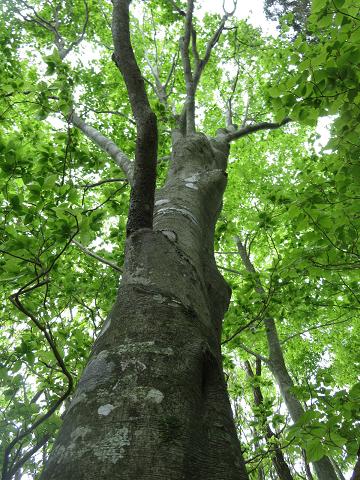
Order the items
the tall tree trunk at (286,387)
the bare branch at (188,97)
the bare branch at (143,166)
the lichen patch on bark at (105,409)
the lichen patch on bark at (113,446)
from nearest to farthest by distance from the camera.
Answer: the lichen patch on bark at (113,446) < the lichen patch on bark at (105,409) < the bare branch at (143,166) < the bare branch at (188,97) < the tall tree trunk at (286,387)

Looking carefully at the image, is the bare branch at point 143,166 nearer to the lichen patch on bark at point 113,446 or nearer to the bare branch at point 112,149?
the lichen patch on bark at point 113,446

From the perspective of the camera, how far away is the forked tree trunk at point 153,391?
865 mm

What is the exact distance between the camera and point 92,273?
5.24m

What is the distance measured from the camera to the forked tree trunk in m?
0.87

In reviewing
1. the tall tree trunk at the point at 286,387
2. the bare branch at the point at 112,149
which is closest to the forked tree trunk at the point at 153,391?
the bare branch at the point at 112,149

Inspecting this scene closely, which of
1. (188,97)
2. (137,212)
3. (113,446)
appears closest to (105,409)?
(113,446)

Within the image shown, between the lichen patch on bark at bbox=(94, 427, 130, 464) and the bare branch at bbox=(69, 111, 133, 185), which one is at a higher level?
the bare branch at bbox=(69, 111, 133, 185)

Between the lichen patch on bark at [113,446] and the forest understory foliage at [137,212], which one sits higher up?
the forest understory foliage at [137,212]

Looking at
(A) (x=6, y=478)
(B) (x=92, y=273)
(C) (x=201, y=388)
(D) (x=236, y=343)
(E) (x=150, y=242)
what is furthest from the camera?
(B) (x=92, y=273)

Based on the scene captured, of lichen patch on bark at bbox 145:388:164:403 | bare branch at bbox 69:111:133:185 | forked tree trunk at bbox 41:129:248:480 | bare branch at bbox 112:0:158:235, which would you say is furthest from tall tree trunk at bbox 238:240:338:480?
lichen patch on bark at bbox 145:388:164:403

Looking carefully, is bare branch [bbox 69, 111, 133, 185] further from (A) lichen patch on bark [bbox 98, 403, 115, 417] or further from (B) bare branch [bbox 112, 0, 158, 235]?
(A) lichen patch on bark [bbox 98, 403, 115, 417]

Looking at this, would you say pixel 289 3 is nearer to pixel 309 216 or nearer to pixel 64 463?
pixel 309 216

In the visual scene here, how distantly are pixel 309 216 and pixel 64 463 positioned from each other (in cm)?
218

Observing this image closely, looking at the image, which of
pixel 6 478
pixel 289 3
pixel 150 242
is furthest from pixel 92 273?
pixel 289 3
